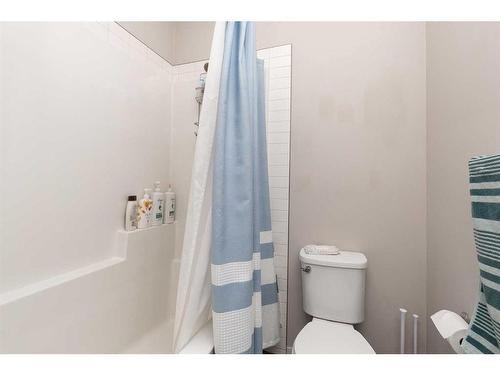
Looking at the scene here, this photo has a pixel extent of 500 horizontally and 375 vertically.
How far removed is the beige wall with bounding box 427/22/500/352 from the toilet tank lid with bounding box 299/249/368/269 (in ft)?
1.08

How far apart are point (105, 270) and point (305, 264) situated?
0.99m

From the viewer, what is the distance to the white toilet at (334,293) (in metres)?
1.13

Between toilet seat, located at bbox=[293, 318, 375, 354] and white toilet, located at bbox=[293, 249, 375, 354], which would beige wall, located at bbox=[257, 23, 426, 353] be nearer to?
white toilet, located at bbox=[293, 249, 375, 354]

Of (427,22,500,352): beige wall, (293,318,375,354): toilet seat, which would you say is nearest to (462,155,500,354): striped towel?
(427,22,500,352): beige wall

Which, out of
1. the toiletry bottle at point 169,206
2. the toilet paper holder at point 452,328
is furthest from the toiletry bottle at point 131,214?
the toilet paper holder at point 452,328

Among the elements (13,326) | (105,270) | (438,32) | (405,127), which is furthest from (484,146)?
(13,326)

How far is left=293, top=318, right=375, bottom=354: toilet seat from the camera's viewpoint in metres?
0.96

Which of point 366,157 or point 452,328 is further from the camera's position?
point 366,157

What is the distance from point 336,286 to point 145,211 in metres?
1.12

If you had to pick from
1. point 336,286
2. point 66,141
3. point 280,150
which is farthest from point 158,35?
point 336,286

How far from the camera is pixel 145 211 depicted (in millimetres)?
1354

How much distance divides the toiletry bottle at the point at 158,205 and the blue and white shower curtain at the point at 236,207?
689 millimetres

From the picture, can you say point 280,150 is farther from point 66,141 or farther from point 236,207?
point 66,141
